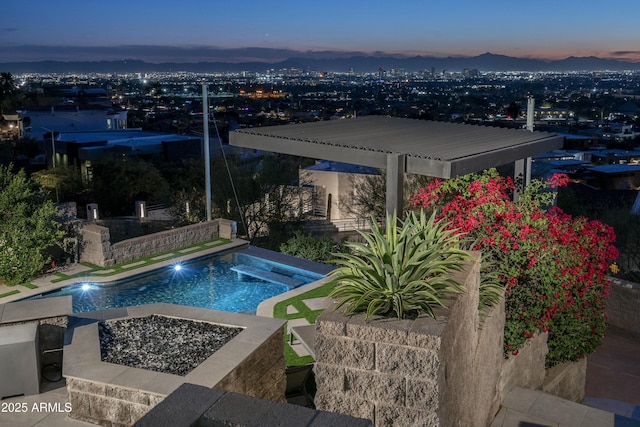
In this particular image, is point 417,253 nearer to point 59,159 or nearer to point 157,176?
point 157,176

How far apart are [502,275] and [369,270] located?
9.09 ft

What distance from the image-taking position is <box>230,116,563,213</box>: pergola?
7.00m

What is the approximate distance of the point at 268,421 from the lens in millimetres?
2824

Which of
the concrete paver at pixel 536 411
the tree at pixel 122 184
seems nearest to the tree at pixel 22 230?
the concrete paver at pixel 536 411

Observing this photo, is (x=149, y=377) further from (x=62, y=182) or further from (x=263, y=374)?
(x=62, y=182)

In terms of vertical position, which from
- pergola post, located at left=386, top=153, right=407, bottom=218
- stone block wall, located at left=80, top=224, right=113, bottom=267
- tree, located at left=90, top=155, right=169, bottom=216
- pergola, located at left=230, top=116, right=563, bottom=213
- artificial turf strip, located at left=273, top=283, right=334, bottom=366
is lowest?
tree, located at left=90, top=155, right=169, bottom=216

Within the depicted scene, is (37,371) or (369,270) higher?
(369,270)

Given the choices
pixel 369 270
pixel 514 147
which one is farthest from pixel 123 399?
pixel 514 147

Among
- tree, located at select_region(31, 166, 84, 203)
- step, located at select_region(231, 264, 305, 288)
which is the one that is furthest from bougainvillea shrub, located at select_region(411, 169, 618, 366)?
tree, located at select_region(31, 166, 84, 203)

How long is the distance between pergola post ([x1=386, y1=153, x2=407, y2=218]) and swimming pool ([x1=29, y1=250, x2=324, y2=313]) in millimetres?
5979

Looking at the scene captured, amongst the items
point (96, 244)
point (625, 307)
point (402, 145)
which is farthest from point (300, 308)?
point (625, 307)

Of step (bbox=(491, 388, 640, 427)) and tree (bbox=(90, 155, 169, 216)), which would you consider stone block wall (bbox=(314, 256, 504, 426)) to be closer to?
step (bbox=(491, 388, 640, 427))

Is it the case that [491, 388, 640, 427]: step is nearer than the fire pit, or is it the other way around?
the fire pit

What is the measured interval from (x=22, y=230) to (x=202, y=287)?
4046mm
